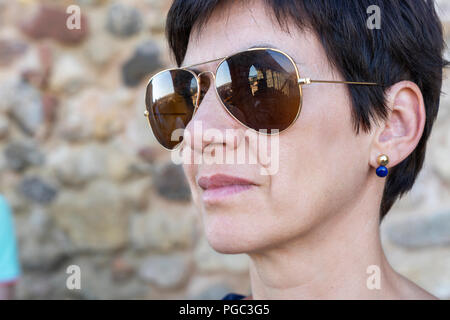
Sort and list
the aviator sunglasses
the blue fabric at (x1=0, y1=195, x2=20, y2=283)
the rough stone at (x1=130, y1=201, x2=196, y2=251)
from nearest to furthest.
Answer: the aviator sunglasses → the blue fabric at (x1=0, y1=195, x2=20, y2=283) → the rough stone at (x1=130, y1=201, x2=196, y2=251)

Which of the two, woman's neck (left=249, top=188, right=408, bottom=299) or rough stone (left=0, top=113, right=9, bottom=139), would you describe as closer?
woman's neck (left=249, top=188, right=408, bottom=299)

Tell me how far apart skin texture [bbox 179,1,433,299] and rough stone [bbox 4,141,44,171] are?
156 cm

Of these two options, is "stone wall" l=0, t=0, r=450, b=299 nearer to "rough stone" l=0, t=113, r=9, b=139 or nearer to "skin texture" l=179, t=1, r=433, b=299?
"rough stone" l=0, t=113, r=9, b=139

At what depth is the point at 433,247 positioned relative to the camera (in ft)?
7.13

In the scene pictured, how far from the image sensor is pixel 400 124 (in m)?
1.25

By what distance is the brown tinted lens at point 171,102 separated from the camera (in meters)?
1.31

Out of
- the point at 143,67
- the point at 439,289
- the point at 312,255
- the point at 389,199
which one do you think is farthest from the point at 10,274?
the point at 439,289

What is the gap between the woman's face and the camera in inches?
45.0

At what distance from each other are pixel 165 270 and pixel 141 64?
43.0 inches

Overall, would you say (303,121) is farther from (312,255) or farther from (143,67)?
(143,67)

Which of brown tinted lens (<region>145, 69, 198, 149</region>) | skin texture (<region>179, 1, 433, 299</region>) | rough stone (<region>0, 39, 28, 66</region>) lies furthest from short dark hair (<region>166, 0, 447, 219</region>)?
rough stone (<region>0, 39, 28, 66</region>)

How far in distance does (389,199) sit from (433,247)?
0.86 metres

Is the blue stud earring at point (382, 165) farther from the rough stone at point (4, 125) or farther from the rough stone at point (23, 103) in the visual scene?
the rough stone at point (4, 125)

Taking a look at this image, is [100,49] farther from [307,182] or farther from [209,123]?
[307,182]
